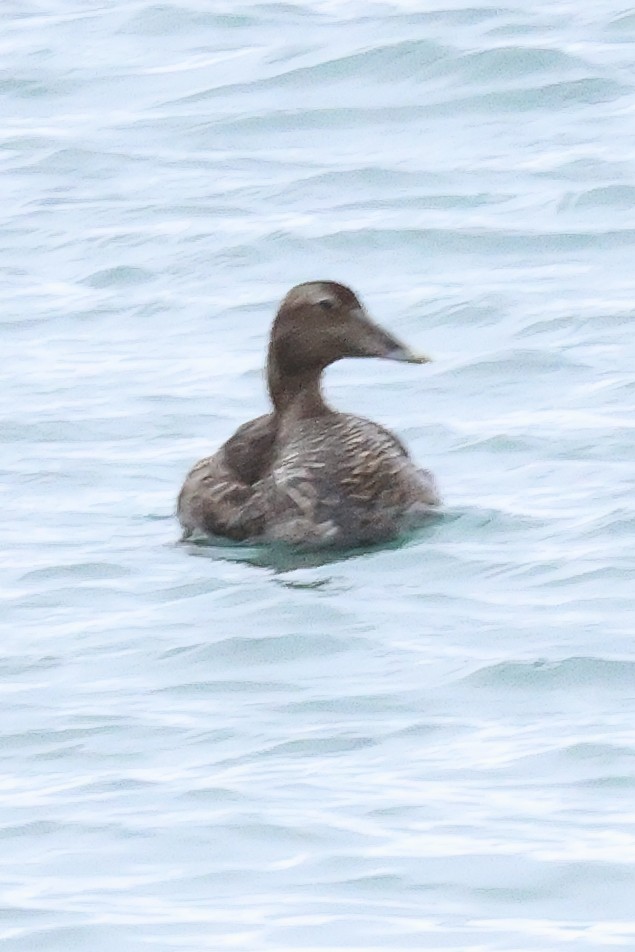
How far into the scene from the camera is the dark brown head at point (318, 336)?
1081 cm

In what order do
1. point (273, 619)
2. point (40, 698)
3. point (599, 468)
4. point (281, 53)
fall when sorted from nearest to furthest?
1. point (40, 698)
2. point (273, 619)
3. point (599, 468)
4. point (281, 53)

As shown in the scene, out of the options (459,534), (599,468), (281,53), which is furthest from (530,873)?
(281,53)

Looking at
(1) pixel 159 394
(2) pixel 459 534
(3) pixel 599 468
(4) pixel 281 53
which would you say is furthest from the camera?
(4) pixel 281 53

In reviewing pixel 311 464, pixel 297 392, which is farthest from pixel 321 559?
pixel 297 392

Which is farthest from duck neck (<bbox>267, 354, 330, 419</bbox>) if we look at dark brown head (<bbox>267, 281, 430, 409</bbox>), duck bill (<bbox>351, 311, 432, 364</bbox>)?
duck bill (<bbox>351, 311, 432, 364</bbox>)

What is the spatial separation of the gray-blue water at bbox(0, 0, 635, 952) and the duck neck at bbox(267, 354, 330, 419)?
0.56 m

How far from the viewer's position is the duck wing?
1035 centimetres

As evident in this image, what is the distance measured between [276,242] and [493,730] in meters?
6.80

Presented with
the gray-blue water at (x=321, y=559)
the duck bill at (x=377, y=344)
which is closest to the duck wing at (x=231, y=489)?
the gray-blue water at (x=321, y=559)

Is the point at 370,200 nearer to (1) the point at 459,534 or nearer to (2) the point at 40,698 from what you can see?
(1) the point at 459,534

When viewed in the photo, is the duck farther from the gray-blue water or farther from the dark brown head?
the gray-blue water

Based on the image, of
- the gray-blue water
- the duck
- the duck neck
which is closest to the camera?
the gray-blue water

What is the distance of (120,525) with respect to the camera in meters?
10.6

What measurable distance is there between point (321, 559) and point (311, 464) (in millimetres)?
456
